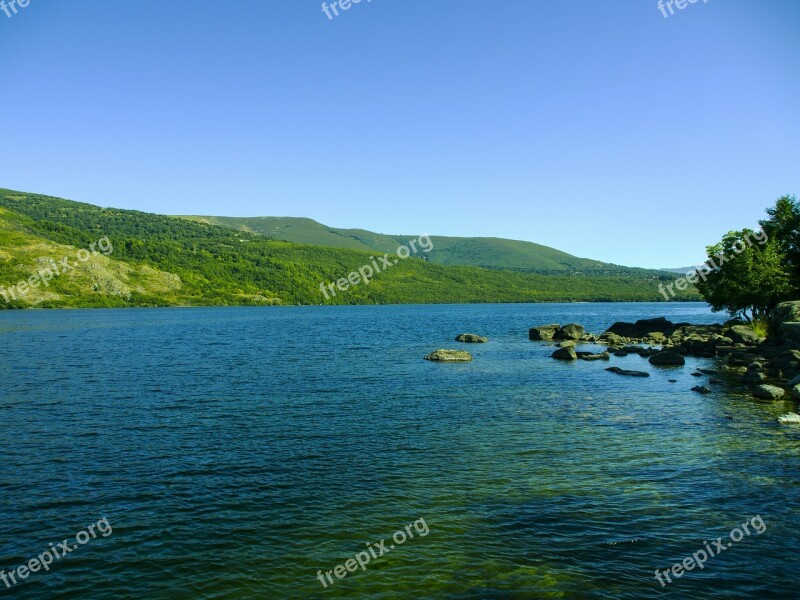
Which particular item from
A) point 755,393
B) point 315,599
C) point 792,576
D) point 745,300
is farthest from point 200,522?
point 745,300

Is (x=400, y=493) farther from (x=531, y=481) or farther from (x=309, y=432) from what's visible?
(x=309, y=432)

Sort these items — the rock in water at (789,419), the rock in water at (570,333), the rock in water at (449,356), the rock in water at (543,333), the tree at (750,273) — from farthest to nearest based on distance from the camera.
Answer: the rock in water at (570,333)
the rock in water at (543,333)
the tree at (750,273)
the rock in water at (449,356)
the rock in water at (789,419)

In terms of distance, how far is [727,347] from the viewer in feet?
220

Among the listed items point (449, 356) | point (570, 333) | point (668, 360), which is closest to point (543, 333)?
point (570, 333)

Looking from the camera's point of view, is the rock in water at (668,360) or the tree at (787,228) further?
the tree at (787,228)
